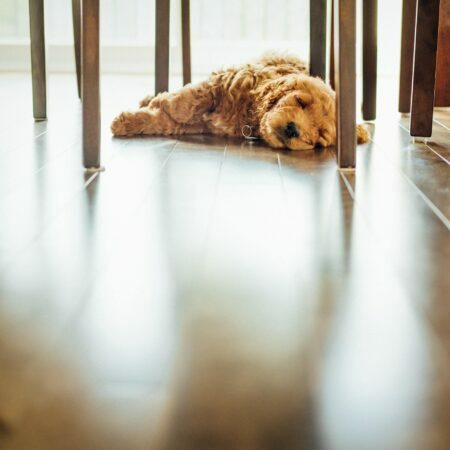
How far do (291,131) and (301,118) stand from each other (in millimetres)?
43

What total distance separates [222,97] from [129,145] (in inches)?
13.9

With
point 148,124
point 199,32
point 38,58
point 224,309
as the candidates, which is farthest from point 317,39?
→ point 199,32

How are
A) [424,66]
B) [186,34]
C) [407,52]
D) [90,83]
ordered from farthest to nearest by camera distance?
[186,34]
[407,52]
[424,66]
[90,83]

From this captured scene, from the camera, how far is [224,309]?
898mm

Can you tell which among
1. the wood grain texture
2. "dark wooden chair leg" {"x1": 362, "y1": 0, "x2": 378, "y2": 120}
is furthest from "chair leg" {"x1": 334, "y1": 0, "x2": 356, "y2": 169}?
the wood grain texture

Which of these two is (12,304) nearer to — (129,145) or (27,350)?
(27,350)

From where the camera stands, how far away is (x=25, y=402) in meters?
0.67

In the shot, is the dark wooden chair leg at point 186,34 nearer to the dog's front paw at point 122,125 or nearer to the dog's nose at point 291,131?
the dog's front paw at point 122,125

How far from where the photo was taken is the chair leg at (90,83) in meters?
1.67

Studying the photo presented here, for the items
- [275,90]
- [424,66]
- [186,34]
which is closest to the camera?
[424,66]

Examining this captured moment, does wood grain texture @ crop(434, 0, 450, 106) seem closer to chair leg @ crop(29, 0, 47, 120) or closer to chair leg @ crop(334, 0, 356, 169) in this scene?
chair leg @ crop(334, 0, 356, 169)

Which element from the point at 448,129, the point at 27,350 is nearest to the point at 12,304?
the point at 27,350

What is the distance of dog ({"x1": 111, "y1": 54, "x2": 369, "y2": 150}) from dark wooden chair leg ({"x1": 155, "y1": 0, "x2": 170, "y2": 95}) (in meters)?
0.25

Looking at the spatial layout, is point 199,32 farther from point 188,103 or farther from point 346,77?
point 346,77
